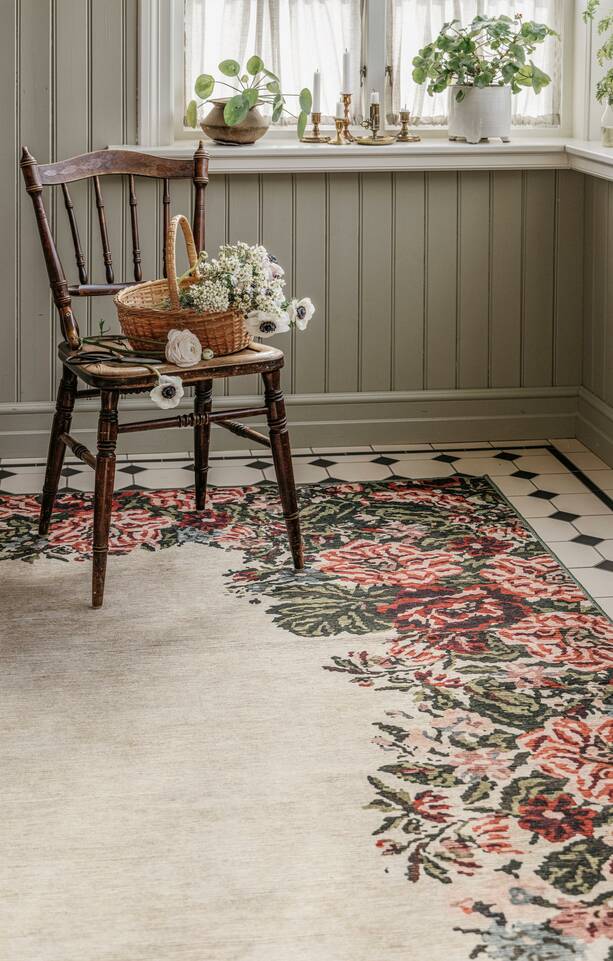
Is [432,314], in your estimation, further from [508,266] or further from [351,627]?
[351,627]

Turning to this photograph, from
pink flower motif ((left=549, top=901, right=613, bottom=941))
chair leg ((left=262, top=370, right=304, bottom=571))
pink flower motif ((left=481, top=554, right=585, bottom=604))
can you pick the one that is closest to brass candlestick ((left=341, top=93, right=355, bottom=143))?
chair leg ((left=262, top=370, right=304, bottom=571))

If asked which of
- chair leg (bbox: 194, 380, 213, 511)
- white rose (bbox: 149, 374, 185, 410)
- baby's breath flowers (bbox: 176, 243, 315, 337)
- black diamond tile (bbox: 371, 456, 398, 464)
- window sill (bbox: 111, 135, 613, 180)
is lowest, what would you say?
black diamond tile (bbox: 371, 456, 398, 464)

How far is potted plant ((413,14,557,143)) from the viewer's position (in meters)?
3.93

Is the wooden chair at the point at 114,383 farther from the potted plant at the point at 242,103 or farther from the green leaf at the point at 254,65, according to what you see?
the green leaf at the point at 254,65

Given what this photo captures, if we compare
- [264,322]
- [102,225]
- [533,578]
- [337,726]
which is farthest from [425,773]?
[102,225]

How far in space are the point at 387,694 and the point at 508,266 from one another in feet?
6.90

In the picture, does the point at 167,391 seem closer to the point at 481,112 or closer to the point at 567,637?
the point at 567,637

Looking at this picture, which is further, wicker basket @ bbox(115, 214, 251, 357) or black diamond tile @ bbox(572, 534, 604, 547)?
black diamond tile @ bbox(572, 534, 604, 547)

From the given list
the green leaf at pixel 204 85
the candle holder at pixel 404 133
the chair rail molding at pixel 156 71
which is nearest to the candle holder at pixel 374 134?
the candle holder at pixel 404 133

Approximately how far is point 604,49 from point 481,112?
430mm

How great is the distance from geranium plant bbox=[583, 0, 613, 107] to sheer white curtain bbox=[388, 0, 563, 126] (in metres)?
0.22

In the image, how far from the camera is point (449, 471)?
3.91 metres

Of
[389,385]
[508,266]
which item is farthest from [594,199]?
[389,385]

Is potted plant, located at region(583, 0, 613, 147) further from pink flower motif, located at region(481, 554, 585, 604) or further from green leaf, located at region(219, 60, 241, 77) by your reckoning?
pink flower motif, located at region(481, 554, 585, 604)
